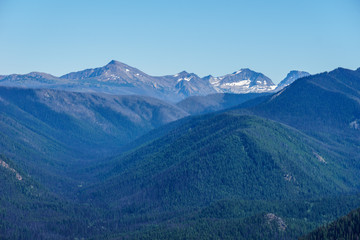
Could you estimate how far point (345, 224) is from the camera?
18775 cm

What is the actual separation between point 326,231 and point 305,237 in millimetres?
10106

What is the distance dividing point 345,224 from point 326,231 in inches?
340

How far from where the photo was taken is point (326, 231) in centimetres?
18612

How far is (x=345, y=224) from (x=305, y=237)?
1681 cm

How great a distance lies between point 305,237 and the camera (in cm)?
19262
